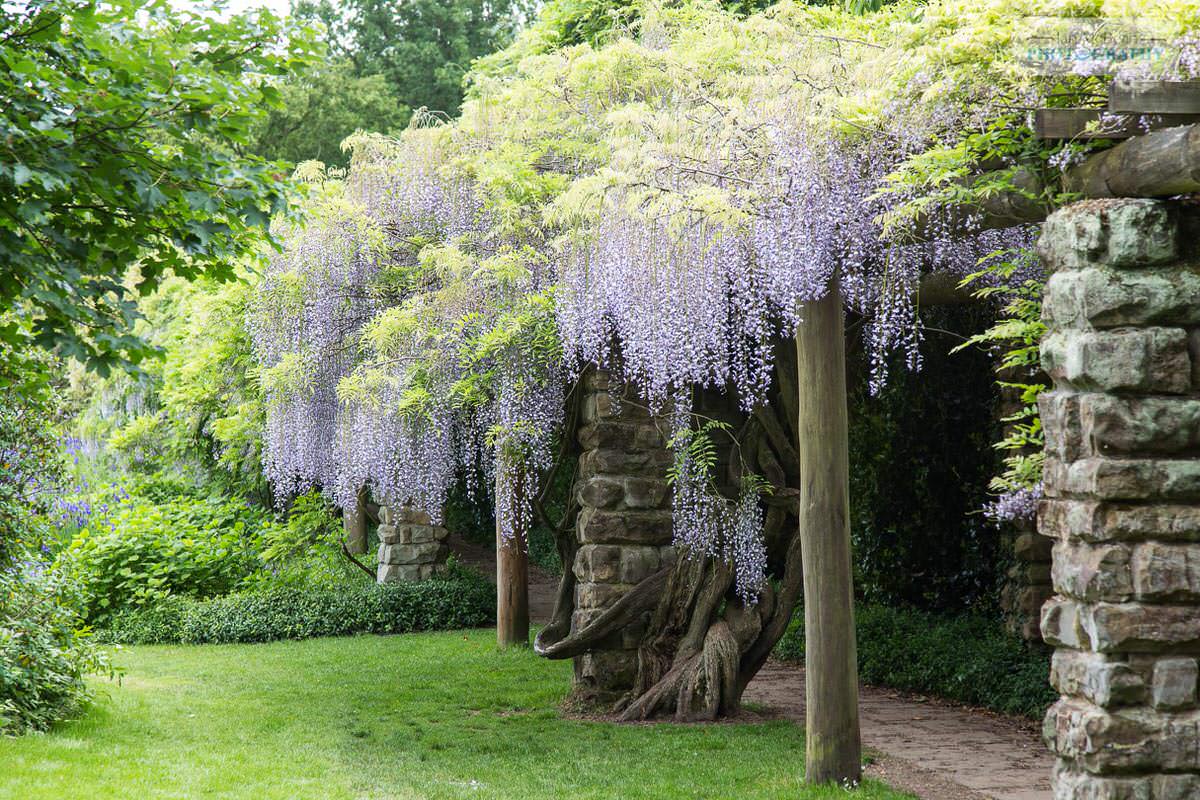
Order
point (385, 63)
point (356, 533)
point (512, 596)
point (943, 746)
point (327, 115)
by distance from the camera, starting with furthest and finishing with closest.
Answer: point (385, 63), point (327, 115), point (356, 533), point (512, 596), point (943, 746)

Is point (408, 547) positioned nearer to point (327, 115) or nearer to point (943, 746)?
point (943, 746)

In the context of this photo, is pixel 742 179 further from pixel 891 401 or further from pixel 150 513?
pixel 150 513

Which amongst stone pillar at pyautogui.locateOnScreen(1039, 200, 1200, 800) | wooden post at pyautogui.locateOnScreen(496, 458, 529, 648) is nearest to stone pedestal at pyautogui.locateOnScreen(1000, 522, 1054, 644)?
stone pillar at pyautogui.locateOnScreen(1039, 200, 1200, 800)

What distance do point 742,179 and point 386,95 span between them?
15653 millimetres

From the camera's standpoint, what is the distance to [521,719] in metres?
7.16

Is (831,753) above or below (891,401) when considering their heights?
below

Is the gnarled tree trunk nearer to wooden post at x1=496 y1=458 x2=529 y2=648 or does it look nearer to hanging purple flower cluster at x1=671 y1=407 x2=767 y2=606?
hanging purple flower cluster at x1=671 y1=407 x2=767 y2=606

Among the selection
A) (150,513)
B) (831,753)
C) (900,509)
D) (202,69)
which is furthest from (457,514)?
(202,69)

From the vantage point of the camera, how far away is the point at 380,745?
6.42 metres

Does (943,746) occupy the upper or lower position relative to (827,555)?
lower

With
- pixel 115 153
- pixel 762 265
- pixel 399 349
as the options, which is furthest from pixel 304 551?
pixel 115 153

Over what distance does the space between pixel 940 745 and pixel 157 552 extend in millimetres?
8731

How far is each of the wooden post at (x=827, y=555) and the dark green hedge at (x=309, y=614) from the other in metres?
7.32

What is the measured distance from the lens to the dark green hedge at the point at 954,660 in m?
6.87
